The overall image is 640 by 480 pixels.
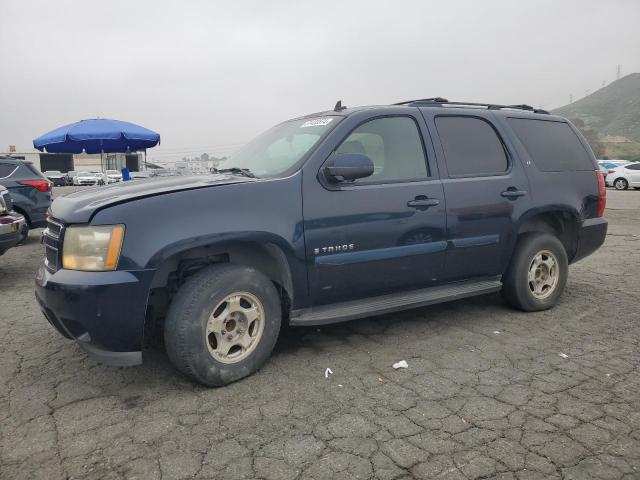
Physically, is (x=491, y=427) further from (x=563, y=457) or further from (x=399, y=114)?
(x=399, y=114)

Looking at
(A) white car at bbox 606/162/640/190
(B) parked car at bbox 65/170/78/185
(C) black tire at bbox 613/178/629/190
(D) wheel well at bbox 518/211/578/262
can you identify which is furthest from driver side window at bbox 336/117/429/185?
(B) parked car at bbox 65/170/78/185

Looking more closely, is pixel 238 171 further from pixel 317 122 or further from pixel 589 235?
pixel 589 235

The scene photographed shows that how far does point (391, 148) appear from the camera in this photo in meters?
3.84

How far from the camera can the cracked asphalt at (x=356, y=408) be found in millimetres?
2301

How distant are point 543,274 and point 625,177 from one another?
75.3ft

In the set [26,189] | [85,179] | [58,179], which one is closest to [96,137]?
[26,189]

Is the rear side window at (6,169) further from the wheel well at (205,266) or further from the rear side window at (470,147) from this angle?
the rear side window at (470,147)

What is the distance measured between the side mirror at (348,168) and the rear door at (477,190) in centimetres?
85

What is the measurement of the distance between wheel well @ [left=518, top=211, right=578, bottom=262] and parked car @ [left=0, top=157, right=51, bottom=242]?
25.1 feet

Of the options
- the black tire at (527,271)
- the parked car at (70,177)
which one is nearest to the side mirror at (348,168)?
the black tire at (527,271)

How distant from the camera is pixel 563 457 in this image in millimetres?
2338

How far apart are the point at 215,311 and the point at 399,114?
2.10 metres

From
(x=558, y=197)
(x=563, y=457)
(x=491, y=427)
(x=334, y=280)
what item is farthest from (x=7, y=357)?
(x=558, y=197)

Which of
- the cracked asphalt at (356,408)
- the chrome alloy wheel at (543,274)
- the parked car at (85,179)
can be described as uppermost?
the parked car at (85,179)
